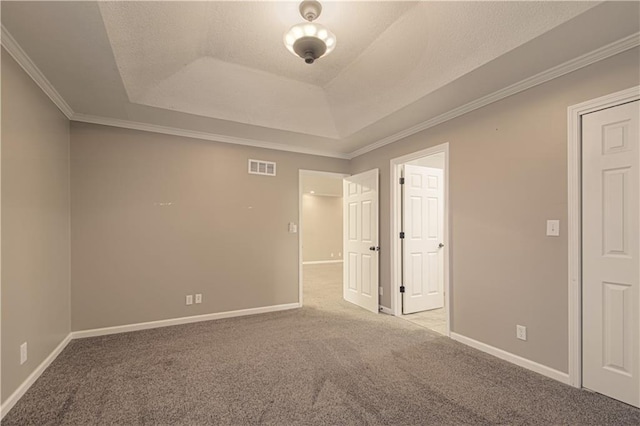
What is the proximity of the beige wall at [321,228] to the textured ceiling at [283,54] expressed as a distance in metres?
6.60

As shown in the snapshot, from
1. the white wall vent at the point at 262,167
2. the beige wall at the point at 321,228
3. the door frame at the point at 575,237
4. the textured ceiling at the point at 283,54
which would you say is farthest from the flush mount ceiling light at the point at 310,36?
the beige wall at the point at 321,228

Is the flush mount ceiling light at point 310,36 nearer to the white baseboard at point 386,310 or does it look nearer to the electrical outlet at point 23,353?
the electrical outlet at point 23,353

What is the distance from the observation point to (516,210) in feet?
8.86

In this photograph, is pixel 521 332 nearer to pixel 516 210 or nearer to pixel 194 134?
pixel 516 210

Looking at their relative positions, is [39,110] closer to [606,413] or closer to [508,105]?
[508,105]

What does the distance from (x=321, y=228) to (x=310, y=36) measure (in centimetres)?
861

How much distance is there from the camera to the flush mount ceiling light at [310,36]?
194cm

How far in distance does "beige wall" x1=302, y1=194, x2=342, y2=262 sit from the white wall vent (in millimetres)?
5698

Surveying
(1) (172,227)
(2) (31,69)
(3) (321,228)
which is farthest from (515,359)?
(3) (321,228)

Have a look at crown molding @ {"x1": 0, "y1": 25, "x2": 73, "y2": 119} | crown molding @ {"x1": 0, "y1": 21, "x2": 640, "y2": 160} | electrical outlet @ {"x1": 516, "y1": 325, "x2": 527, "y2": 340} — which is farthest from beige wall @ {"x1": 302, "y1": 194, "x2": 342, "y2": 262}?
electrical outlet @ {"x1": 516, "y1": 325, "x2": 527, "y2": 340}

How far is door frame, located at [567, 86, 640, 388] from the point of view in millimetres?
2273

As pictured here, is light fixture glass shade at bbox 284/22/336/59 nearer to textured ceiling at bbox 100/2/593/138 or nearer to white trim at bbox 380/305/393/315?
textured ceiling at bbox 100/2/593/138

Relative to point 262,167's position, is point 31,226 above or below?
below

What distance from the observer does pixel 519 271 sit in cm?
267
